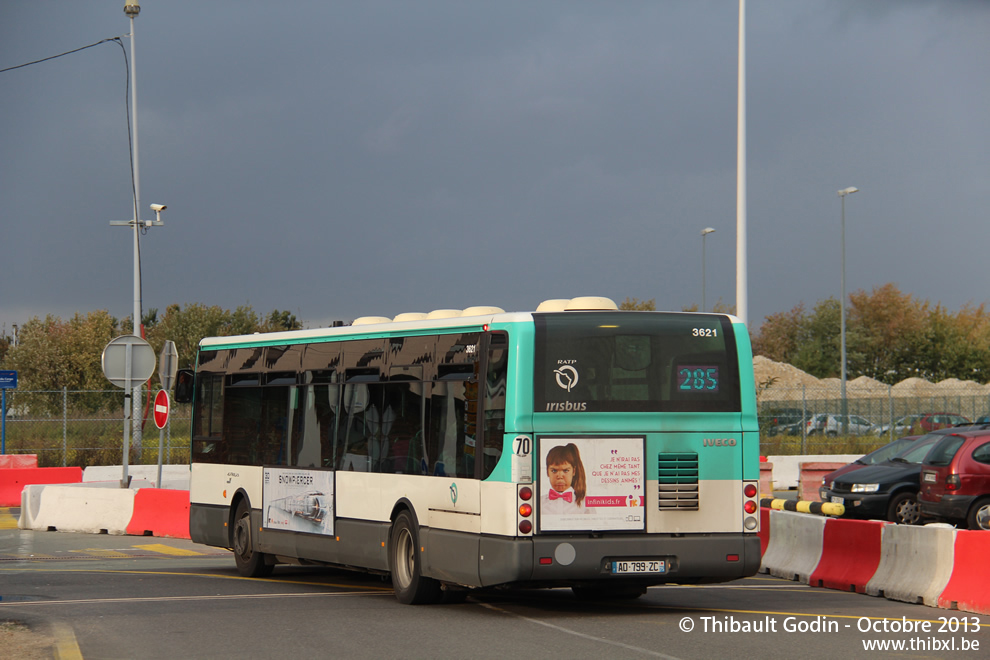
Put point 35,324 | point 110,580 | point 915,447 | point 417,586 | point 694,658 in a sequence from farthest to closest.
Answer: point 35,324, point 915,447, point 110,580, point 417,586, point 694,658

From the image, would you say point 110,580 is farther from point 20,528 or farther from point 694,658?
point 20,528

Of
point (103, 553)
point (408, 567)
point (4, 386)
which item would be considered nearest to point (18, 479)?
point (4, 386)

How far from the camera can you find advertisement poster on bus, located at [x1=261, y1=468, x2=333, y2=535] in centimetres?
1405

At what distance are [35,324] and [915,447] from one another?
58.9m

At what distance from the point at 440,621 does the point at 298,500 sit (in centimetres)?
398

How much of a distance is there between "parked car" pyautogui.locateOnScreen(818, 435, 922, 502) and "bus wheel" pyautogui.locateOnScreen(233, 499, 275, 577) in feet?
37.6

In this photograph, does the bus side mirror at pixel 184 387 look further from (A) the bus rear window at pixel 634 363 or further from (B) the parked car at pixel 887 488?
A: (B) the parked car at pixel 887 488

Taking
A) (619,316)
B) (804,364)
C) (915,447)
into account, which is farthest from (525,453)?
(804,364)

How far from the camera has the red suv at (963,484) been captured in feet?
64.0

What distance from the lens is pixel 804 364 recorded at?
88.2m

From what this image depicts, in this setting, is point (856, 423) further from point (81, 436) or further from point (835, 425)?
point (81, 436)

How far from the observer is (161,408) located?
24.2 m

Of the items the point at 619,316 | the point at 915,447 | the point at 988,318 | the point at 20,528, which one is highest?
the point at 988,318

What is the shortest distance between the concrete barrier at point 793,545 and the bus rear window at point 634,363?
394 cm
